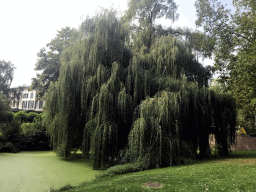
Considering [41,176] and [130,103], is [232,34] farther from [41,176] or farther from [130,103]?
[41,176]

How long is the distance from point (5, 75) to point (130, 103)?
36.7 meters

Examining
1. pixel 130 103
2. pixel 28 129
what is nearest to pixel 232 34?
pixel 130 103

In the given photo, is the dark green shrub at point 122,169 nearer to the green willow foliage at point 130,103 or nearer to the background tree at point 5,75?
the green willow foliage at point 130,103

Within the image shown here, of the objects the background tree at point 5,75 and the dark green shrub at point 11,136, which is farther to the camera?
the background tree at point 5,75

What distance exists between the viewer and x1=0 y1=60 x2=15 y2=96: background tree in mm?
40209

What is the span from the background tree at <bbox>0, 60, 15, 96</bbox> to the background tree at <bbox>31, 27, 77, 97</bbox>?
52.7 ft

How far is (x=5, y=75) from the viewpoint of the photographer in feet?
134

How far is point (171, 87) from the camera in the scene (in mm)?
13328

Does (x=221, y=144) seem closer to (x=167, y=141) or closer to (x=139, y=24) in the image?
(x=167, y=141)

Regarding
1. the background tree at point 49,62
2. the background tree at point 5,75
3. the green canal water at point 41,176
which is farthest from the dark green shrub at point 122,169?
the background tree at point 5,75

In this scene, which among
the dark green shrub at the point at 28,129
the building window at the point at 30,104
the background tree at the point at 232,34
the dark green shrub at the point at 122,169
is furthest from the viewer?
the building window at the point at 30,104

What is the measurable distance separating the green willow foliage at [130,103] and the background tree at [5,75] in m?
30.4

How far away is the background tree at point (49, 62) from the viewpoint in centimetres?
2684

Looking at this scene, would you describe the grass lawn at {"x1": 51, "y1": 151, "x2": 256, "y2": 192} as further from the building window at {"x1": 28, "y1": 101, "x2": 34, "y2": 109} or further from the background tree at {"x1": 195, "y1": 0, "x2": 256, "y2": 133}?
the building window at {"x1": 28, "y1": 101, "x2": 34, "y2": 109}
